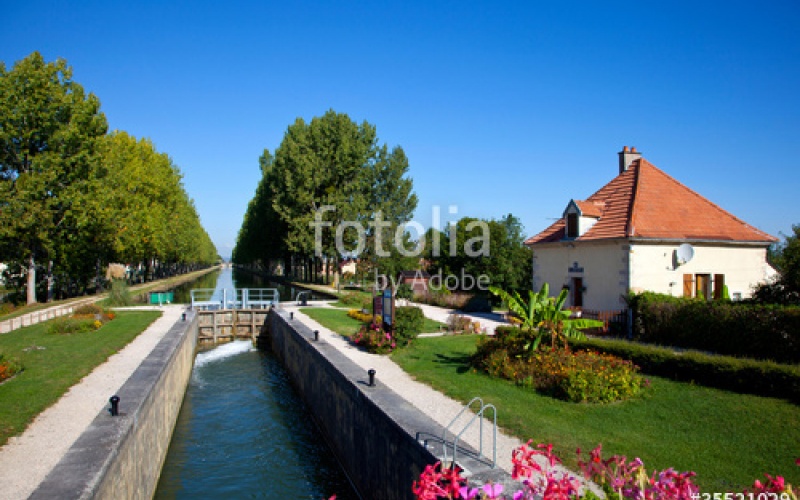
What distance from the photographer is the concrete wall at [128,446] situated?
623 cm

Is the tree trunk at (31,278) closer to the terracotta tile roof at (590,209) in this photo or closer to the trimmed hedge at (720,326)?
the terracotta tile roof at (590,209)

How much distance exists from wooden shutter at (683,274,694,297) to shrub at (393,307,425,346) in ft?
35.4

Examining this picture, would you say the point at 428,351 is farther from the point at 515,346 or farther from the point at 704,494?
the point at 704,494

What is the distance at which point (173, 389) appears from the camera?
46.9ft

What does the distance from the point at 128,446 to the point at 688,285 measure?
19838mm

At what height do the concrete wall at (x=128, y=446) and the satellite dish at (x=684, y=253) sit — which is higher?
the satellite dish at (x=684, y=253)

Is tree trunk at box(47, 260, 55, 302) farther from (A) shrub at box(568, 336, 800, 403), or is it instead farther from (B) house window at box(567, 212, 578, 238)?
(A) shrub at box(568, 336, 800, 403)

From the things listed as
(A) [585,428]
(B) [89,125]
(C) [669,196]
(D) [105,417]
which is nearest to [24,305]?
(B) [89,125]

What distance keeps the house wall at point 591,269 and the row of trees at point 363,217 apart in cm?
820

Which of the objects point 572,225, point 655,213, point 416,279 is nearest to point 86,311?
point 572,225

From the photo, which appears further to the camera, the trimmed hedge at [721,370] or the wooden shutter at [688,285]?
the wooden shutter at [688,285]

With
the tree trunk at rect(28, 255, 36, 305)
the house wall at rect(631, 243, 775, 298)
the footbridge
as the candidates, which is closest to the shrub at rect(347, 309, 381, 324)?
the footbridge

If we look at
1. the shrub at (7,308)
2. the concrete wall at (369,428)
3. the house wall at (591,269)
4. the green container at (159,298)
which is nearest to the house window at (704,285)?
the house wall at (591,269)

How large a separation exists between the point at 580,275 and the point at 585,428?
565 inches
